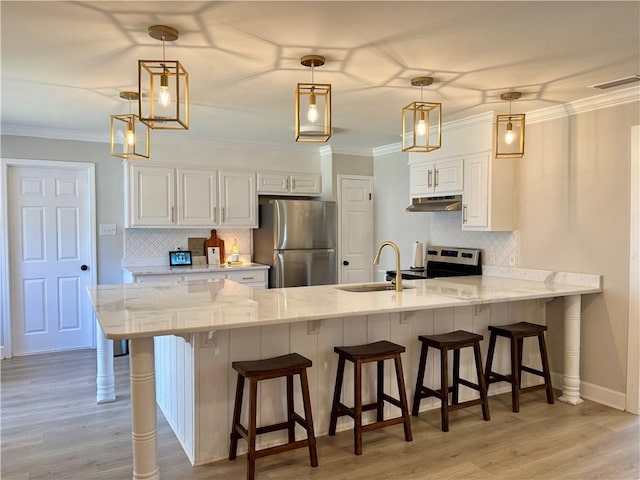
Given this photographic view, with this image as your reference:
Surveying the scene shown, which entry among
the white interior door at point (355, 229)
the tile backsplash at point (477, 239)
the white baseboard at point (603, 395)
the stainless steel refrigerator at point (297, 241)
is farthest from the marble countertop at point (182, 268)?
the white baseboard at point (603, 395)

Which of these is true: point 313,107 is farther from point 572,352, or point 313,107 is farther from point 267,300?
point 572,352

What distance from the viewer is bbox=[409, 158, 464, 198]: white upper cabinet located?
4406 mm

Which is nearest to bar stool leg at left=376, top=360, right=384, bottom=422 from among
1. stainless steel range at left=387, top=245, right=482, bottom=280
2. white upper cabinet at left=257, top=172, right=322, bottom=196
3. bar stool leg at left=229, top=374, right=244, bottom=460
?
bar stool leg at left=229, top=374, right=244, bottom=460

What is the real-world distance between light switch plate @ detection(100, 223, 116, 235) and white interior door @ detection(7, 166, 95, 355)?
0.36 feet

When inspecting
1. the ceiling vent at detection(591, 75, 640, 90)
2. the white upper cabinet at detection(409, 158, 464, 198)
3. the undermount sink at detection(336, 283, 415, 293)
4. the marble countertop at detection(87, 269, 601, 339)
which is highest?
the ceiling vent at detection(591, 75, 640, 90)

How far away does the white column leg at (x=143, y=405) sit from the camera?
88.5 inches

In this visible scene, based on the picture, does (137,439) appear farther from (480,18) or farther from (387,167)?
(387,167)

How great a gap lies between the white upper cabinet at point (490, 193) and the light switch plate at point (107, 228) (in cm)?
364

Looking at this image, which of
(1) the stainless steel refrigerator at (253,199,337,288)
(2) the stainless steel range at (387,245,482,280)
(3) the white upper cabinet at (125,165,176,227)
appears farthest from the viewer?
(1) the stainless steel refrigerator at (253,199,337,288)

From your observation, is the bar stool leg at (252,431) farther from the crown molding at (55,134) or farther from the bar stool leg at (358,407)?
the crown molding at (55,134)

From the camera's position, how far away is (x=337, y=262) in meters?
5.82

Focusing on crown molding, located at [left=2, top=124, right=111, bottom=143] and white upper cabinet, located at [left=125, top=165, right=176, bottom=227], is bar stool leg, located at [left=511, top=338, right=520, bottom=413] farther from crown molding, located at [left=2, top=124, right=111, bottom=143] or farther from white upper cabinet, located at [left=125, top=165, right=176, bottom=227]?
crown molding, located at [left=2, top=124, right=111, bottom=143]

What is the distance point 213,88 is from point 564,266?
3.02 meters

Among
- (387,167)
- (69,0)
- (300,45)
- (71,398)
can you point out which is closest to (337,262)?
(387,167)
